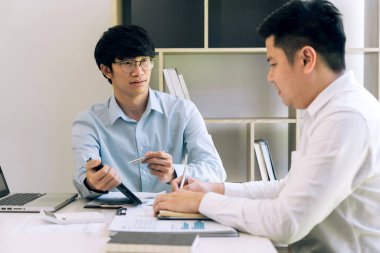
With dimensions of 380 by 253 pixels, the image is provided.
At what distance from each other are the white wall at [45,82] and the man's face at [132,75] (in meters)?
0.86

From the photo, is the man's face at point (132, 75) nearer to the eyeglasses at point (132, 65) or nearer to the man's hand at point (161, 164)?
the eyeglasses at point (132, 65)

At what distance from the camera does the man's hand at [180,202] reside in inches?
55.2

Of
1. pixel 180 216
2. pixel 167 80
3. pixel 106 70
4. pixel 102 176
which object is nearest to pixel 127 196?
pixel 102 176

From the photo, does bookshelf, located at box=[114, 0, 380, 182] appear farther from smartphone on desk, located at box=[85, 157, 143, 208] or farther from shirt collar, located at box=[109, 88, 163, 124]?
smartphone on desk, located at box=[85, 157, 143, 208]

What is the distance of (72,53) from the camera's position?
3.10m

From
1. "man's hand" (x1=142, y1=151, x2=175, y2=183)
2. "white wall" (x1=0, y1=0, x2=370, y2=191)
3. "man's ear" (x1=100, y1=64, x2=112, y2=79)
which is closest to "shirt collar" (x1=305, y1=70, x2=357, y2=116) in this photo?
"man's hand" (x1=142, y1=151, x2=175, y2=183)

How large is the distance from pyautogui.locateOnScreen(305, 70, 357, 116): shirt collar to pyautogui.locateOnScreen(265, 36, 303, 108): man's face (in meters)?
0.06

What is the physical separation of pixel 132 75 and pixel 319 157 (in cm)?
117

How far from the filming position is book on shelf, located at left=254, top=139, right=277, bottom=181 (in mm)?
2814

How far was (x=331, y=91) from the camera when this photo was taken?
1.36 m

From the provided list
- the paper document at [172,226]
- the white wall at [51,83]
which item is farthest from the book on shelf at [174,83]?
the paper document at [172,226]

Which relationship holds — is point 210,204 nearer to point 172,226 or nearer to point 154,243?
point 172,226

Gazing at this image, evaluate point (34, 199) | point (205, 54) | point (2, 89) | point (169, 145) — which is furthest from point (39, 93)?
point (34, 199)

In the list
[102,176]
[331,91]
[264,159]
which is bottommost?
[264,159]
